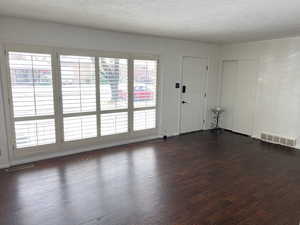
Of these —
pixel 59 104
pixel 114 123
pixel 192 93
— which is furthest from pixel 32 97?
pixel 192 93

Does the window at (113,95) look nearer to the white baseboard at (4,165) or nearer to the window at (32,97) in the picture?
the window at (32,97)

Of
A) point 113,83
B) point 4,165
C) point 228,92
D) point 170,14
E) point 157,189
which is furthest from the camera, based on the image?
point 228,92

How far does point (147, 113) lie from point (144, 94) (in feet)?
1.59

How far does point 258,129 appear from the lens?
5492 mm

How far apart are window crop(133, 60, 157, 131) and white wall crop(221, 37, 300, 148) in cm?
265

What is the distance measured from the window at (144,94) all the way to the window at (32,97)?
184 cm

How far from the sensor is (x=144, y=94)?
16.6 feet

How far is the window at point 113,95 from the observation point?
14.5ft

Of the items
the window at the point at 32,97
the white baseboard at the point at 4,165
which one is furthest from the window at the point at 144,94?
the white baseboard at the point at 4,165

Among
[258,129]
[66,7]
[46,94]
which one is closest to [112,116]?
[46,94]

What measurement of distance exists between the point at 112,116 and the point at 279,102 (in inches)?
157

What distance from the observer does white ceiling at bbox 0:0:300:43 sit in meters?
2.62

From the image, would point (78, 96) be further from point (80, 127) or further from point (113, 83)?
point (113, 83)

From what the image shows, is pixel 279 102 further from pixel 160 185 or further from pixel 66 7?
pixel 66 7
